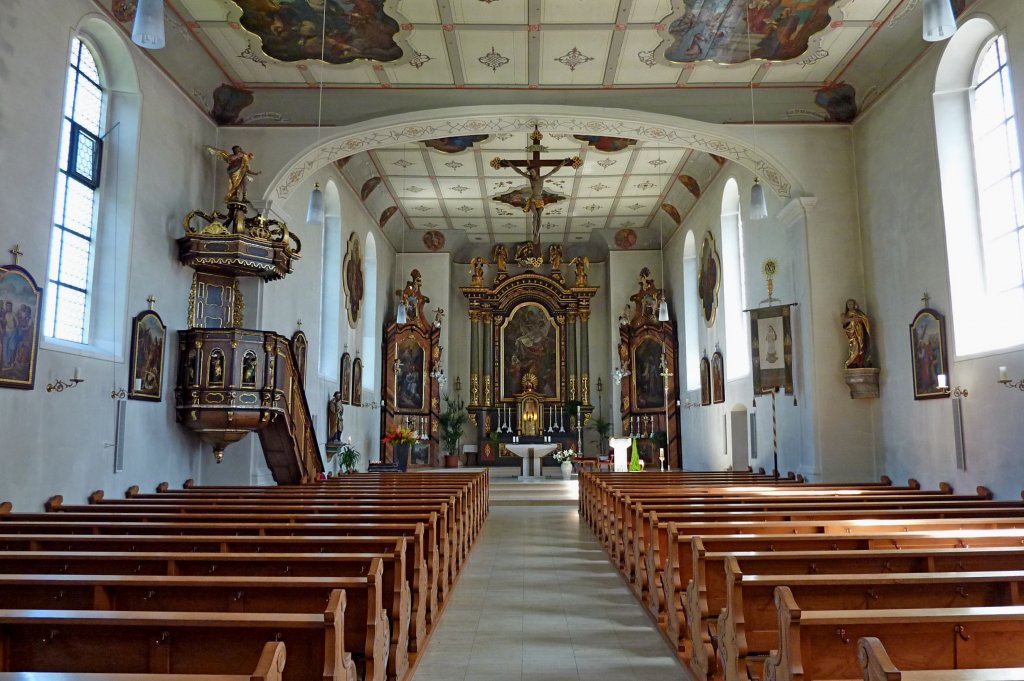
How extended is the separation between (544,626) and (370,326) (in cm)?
1478

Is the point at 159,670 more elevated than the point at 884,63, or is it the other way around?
the point at 884,63

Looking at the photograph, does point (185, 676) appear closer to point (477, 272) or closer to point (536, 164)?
point (536, 164)

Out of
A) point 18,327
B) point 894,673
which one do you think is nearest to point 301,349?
point 18,327

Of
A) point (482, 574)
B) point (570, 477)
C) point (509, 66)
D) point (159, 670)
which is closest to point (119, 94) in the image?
point (509, 66)

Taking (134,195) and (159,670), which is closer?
(159,670)

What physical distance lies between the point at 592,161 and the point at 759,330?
626 centimetres

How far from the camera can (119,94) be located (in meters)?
9.31

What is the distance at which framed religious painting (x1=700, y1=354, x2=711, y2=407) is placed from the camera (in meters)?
17.6

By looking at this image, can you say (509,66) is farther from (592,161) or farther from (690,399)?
(690,399)

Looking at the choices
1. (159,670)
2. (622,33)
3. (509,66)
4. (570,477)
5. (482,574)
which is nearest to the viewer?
(159,670)

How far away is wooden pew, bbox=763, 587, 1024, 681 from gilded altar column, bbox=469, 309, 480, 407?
796 inches

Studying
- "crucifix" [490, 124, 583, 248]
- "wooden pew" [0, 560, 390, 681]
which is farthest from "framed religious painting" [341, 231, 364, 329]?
"wooden pew" [0, 560, 390, 681]

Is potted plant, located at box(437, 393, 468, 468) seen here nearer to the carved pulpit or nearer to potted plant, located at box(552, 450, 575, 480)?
potted plant, located at box(552, 450, 575, 480)

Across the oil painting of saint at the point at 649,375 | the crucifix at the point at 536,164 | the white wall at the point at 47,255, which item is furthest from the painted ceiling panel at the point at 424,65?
the oil painting of saint at the point at 649,375
